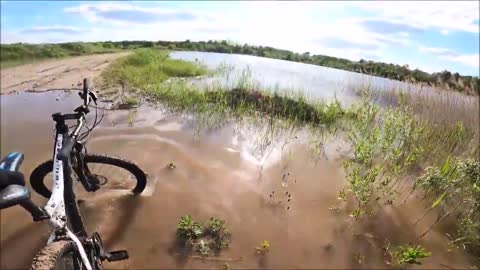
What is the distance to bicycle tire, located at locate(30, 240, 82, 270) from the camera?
6.31ft

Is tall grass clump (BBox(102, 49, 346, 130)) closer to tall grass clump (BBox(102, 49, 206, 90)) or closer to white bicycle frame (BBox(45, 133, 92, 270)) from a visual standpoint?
tall grass clump (BBox(102, 49, 206, 90))

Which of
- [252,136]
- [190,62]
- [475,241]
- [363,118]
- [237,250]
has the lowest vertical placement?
[237,250]

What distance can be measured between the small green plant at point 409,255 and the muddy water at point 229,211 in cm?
19

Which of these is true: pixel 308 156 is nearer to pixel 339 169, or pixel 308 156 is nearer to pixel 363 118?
pixel 339 169

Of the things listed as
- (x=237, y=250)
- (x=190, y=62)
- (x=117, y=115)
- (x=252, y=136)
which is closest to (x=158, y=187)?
(x=237, y=250)

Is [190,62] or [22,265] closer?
[22,265]

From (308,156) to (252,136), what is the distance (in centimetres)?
135

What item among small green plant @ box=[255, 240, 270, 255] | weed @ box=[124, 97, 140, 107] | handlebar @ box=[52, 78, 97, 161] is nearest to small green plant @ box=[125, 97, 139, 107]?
weed @ box=[124, 97, 140, 107]

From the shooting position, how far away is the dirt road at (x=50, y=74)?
33.0 ft

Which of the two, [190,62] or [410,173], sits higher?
[190,62]

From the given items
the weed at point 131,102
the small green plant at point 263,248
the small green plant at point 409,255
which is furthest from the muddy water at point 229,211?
the weed at point 131,102

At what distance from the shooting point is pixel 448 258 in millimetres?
4402

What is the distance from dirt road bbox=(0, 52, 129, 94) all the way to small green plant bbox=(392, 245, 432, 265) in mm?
9347

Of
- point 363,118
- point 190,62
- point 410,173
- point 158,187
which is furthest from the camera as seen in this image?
point 190,62
